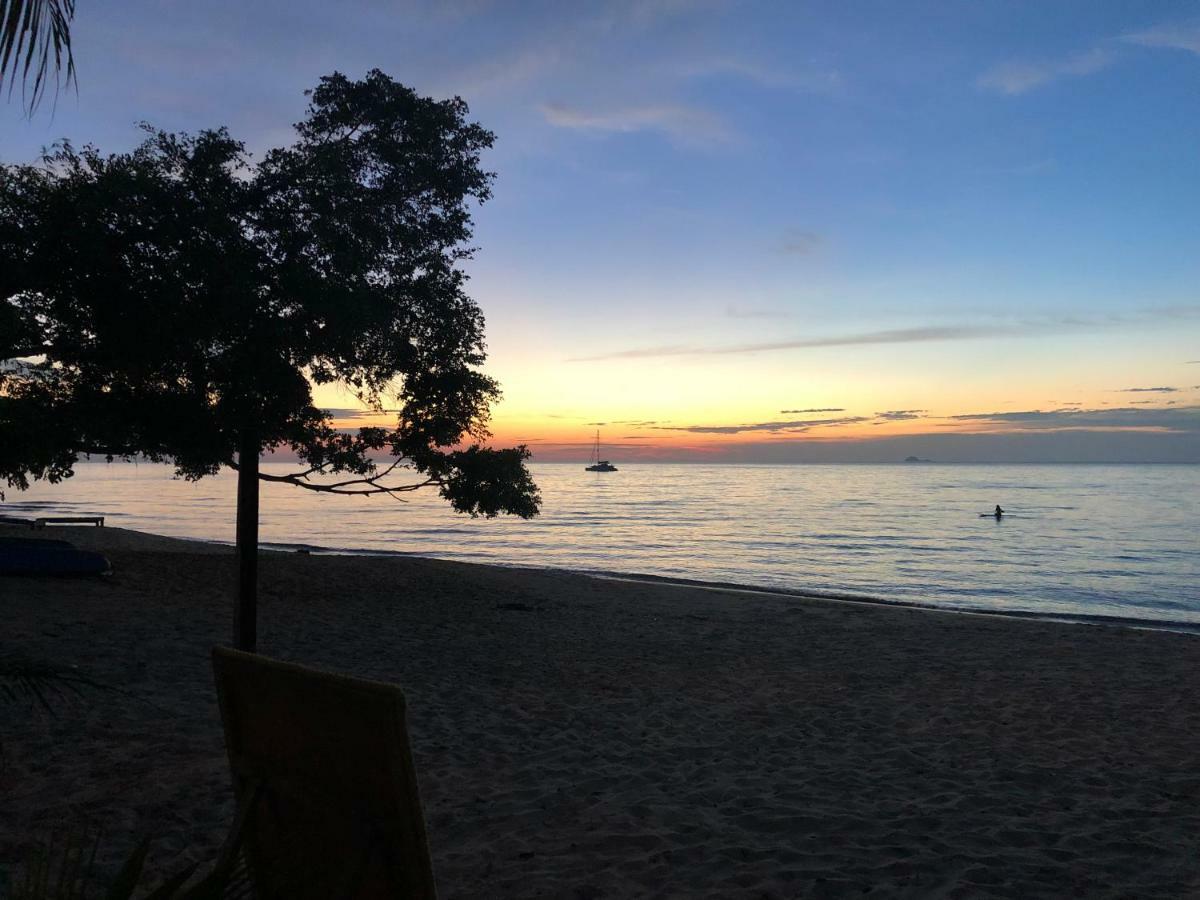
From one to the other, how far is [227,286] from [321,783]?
8692 millimetres

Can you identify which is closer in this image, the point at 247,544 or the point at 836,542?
the point at 247,544

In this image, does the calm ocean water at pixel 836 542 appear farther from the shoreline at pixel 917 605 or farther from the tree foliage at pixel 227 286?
the tree foliage at pixel 227 286

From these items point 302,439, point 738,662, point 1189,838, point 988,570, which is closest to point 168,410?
point 302,439

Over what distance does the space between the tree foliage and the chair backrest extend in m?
7.73

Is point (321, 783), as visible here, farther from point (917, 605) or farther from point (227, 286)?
point (917, 605)

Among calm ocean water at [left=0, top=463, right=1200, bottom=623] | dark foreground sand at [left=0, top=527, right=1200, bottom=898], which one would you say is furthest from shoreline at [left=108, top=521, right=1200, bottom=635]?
dark foreground sand at [left=0, top=527, right=1200, bottom=898]

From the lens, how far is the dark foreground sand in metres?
5.58

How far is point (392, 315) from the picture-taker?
11.7 m

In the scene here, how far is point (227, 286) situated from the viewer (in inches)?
385

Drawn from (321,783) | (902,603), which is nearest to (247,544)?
(321,783)

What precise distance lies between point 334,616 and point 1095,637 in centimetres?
1588

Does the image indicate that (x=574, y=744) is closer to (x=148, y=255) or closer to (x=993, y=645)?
(x=148, y=255)

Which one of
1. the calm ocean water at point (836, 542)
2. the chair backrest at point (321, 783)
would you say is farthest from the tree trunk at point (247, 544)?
the calm ocean water at point (836, 542)

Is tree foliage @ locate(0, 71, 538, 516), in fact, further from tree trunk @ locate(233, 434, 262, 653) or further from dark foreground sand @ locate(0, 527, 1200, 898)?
dark foreground sand @ locate(0, 527, 1200, 898)
